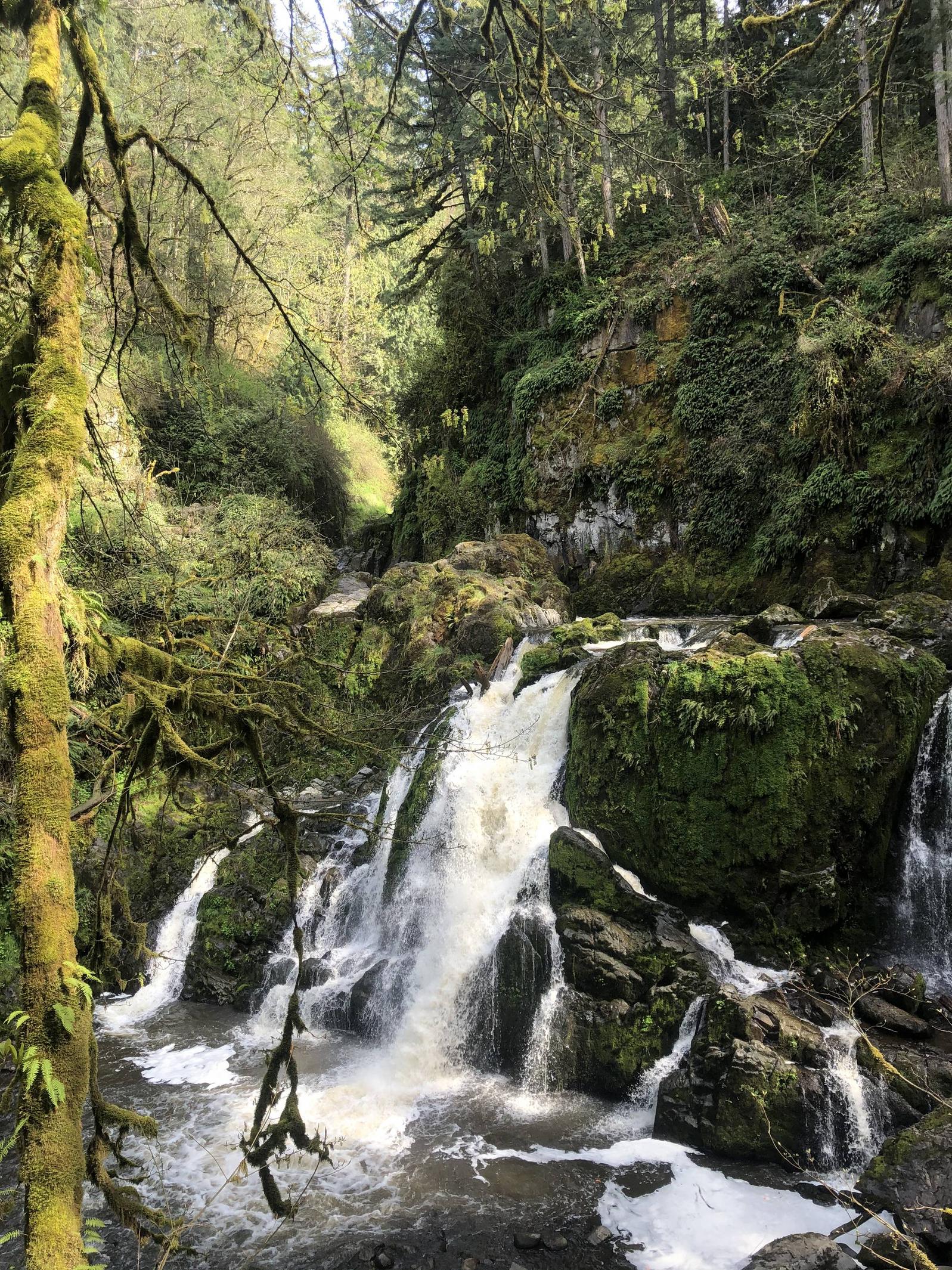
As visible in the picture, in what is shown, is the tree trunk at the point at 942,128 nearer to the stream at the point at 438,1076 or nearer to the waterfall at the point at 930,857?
the stream at the point at 438,1076

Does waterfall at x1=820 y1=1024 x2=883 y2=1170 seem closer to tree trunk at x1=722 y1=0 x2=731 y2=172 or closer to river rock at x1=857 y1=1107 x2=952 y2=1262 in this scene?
river rock at x1=857 y1=1107 x2=952 y2=1262

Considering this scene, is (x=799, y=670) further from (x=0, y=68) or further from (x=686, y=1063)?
(x=0, y=68)

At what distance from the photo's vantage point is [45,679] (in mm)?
2010

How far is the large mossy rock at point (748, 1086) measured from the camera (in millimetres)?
5785

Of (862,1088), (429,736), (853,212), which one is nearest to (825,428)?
(853,212)

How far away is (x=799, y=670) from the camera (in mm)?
7859

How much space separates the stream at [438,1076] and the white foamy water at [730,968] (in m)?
0.02

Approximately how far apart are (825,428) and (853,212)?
17.7ft

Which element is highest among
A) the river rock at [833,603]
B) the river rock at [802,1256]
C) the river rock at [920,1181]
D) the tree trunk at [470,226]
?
the tree trunk at [470,226]

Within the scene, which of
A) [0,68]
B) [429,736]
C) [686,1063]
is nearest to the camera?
[0,68]

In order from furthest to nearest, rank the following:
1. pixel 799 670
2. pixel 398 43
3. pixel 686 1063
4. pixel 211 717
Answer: pixel 799 670
pixel 686 1063
pixel 211 717
pixel 398 43

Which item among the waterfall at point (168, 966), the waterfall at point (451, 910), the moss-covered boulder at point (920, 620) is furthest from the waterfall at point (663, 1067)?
the waterfall at point (168, 966)

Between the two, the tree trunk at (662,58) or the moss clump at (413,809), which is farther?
the tree trunk at (662,58)

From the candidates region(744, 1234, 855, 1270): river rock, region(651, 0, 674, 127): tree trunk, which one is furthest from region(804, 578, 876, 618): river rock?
region(651, 0, 674, 127): tree trunk
